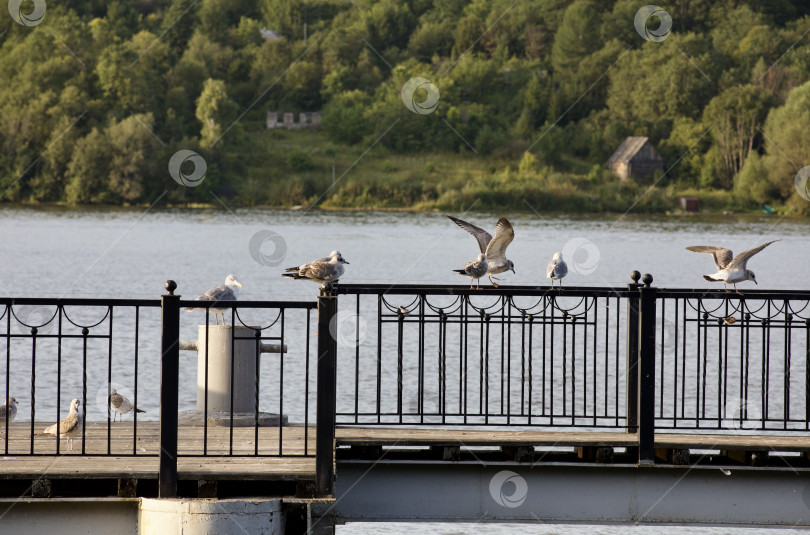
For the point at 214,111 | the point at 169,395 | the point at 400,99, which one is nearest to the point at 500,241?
the point at 169,395

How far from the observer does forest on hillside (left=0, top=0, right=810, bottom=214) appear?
90750mm

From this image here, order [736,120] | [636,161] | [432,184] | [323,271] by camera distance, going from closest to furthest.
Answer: [323,271] → [432,184] → [736,120] → [636,161]

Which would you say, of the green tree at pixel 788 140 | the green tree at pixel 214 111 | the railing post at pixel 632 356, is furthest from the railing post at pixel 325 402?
the green tree at pixel 214 111

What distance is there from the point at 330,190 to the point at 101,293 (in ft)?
180

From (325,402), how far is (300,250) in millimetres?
50040

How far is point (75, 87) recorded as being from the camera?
9656cm

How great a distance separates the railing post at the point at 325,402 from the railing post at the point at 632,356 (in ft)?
8.87

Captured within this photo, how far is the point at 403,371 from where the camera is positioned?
25891 mm

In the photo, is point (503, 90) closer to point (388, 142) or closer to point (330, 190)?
point (388, 142)

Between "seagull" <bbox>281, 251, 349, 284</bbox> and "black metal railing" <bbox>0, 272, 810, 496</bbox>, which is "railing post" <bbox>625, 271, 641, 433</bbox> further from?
Result: "seagull" <bbox>281, 251, 349, 284</bbox>

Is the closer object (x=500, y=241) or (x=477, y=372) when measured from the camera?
(x=500, y=241)

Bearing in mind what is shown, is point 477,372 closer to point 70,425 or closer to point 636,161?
point 70,425

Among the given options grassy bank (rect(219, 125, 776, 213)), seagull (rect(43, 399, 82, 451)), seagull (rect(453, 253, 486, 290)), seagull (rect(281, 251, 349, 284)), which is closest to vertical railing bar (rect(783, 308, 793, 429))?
seagull (rect(453, 253, 486, 290))

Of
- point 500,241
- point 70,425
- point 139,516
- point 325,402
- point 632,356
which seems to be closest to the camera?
point 139,516
